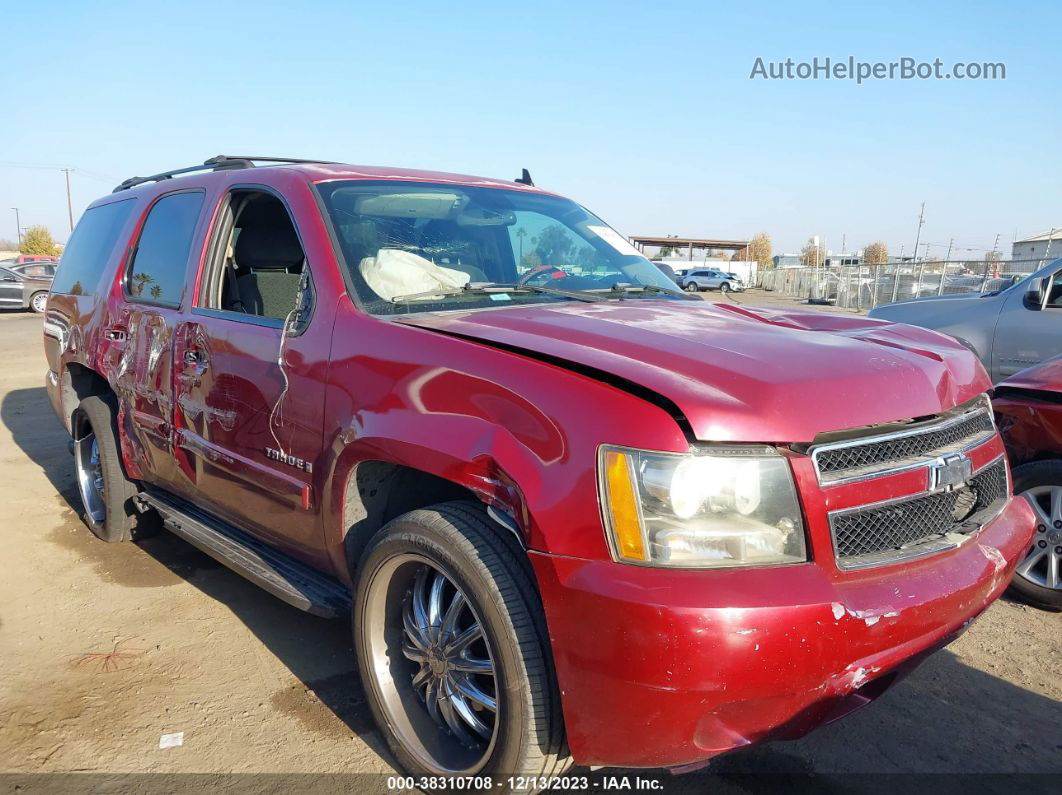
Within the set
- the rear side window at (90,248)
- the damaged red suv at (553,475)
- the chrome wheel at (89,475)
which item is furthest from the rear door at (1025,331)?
the chrome wheel at (89,475)

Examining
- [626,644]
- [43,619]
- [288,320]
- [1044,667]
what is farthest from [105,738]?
[1044,667]

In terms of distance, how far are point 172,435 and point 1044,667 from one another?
396cm

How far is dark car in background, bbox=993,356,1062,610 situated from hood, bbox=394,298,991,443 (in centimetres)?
133

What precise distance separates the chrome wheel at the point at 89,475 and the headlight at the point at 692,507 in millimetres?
4117

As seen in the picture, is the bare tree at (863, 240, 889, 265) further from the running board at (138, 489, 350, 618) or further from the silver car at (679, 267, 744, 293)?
the running board at (138, 489, 350, 618)

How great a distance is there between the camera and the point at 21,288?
22.7 meters

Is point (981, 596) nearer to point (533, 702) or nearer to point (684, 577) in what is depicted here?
point (684, 577)

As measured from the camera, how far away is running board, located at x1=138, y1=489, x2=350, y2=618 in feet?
9.23

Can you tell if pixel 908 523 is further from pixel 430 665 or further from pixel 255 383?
pixel 255 383

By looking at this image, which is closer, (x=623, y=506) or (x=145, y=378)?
(x=623, y=506)

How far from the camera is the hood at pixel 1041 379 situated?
3.76 meters

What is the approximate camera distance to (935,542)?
86.5 inches

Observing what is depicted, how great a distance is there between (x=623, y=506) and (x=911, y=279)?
1016 inches

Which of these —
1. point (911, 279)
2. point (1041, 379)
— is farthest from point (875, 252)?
point (1041, 379)
